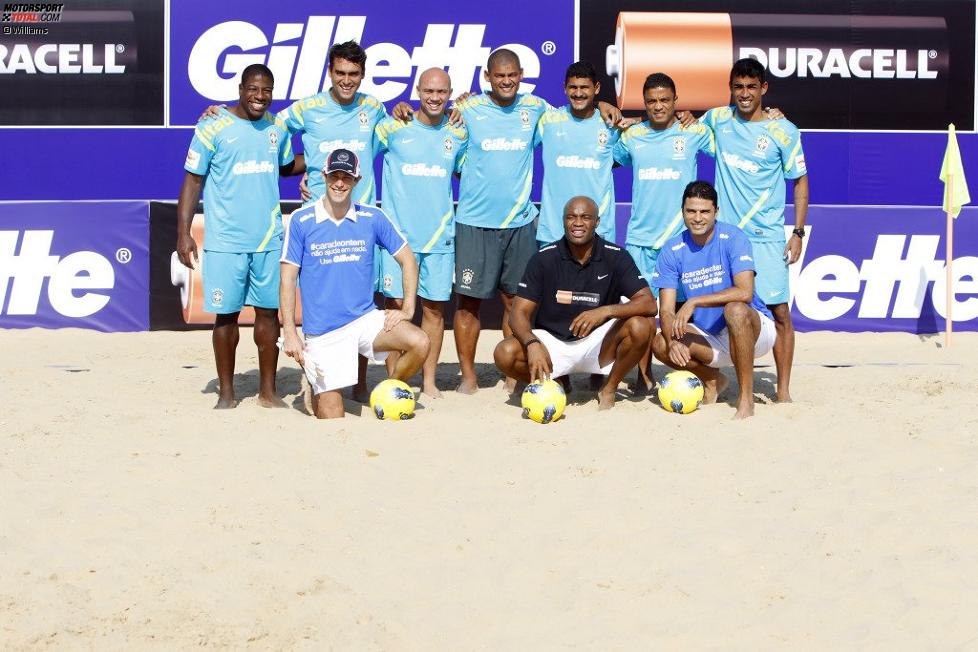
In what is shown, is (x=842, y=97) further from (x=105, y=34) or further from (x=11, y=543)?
(x=11, y=543)

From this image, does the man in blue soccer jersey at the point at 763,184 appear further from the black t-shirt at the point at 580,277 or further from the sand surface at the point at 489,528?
the black t-shirt at the point at 580,277

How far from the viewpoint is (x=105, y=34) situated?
36.8ft

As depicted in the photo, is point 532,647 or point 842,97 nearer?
point 532,647

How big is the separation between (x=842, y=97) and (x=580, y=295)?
4759mm

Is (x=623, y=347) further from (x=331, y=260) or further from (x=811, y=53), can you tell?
(x=811, y=53)

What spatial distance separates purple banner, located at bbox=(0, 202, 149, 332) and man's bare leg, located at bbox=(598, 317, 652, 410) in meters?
4.91

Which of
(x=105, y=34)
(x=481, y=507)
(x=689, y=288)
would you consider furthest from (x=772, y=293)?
(x=105, y=34)

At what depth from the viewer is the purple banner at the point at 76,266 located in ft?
35.9

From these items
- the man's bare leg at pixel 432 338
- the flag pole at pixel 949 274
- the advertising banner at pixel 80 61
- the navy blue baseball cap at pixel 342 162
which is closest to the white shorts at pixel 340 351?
the man's bare leg at pixel 432 338

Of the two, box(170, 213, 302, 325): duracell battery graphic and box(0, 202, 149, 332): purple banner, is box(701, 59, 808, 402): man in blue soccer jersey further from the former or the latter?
box(0, 202, 149, 332): purple banner

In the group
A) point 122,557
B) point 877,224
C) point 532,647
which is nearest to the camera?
point 532,647

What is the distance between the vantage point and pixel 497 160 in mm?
8211

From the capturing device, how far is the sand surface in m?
4.82

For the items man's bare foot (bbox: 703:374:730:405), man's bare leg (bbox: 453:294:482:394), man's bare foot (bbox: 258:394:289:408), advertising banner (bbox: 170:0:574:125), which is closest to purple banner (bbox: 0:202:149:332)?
advertising banner (bbox: 170:0:574:125)
